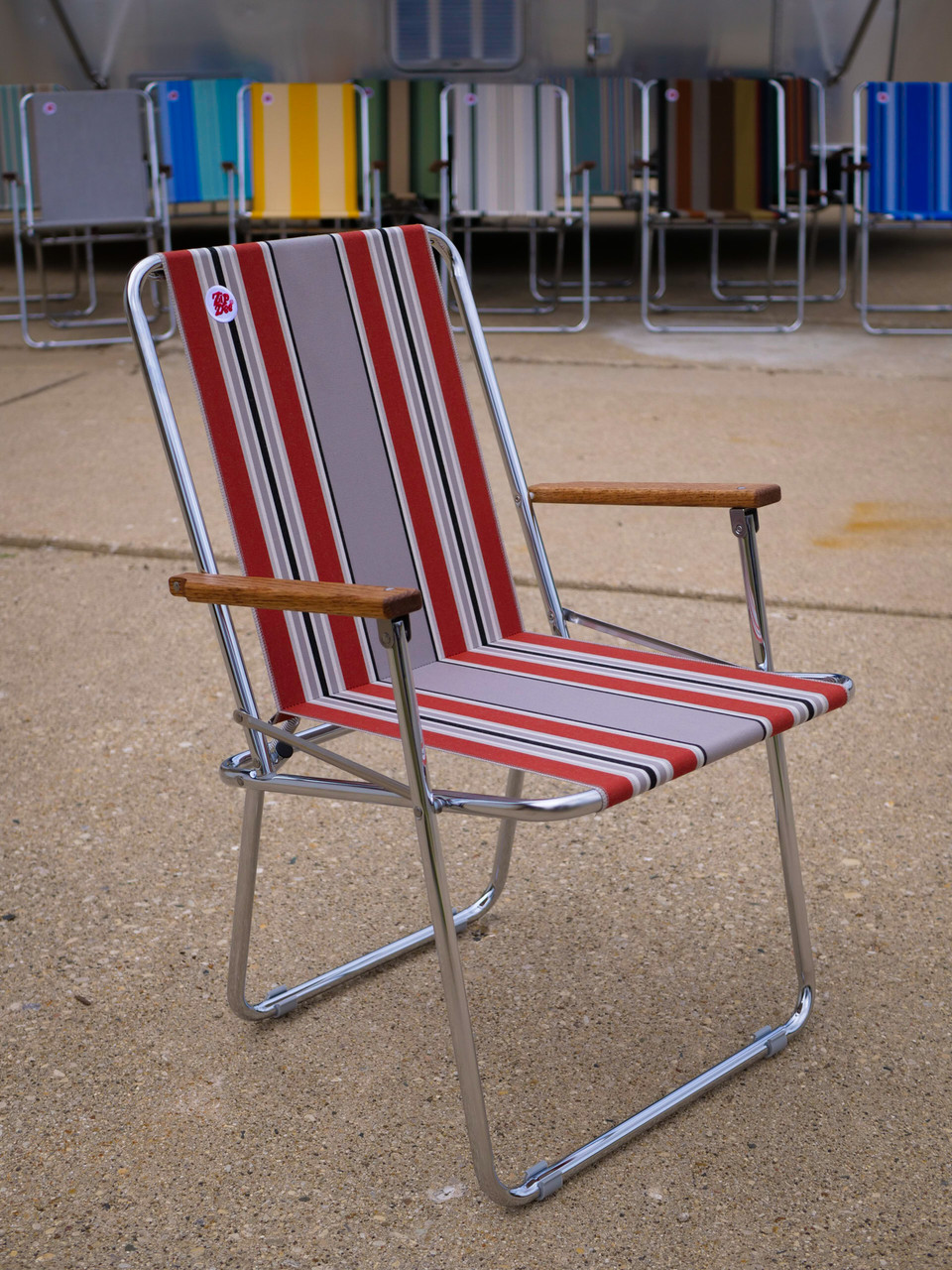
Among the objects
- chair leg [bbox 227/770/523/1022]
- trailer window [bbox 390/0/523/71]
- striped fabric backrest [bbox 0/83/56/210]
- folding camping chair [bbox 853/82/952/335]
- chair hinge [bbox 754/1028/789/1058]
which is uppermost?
trailer window [bbox 390/0/523/71]

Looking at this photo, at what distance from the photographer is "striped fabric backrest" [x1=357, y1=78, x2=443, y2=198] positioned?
6.93 metres

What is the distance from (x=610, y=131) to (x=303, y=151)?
1682 millimetres

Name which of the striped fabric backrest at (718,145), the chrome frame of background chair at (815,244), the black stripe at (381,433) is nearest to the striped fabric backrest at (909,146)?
the chrome frame of background chair at (815,244)

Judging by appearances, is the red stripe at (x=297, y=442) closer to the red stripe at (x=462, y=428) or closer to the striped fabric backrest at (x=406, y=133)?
the red stripe at (x=462, y=428)

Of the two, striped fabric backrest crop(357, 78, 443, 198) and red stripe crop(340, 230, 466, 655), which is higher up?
striped fabric backrest crop(357, 78, 443, 198)

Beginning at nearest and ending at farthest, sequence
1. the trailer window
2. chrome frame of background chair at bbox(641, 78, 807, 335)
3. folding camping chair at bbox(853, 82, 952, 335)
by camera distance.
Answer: chrome frame of background chair at bbox(641, 78, 807, 335), folding camping chair at bbox(853, 82, 952, 335), the trailer window

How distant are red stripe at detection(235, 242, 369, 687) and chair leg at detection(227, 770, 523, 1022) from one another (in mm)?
233

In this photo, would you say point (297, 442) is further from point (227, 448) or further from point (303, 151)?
point (303, 151)

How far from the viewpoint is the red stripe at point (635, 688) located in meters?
1.58

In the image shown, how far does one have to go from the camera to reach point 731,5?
710 centimetres

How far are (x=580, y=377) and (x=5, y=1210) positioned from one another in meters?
4.50

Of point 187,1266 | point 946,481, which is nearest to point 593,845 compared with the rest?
point 187,1266

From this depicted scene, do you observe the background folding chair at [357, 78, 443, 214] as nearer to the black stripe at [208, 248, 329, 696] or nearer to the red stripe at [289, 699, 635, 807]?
the black stripe at [208, 248, 329, 696]

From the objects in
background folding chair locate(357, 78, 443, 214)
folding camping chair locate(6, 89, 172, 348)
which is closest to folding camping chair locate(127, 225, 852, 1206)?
folding camping chair locate(6, 89, 172, 348)
